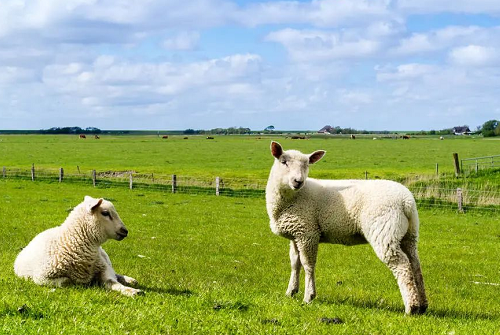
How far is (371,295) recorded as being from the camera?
433 inches

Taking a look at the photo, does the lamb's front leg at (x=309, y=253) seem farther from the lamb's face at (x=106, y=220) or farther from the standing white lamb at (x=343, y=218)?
the lamb's face at (x=106, y=220)

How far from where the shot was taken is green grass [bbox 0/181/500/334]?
24.2 feet

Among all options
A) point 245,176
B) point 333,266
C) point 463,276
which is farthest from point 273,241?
point 245,176

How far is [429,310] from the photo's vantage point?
9.62 meters

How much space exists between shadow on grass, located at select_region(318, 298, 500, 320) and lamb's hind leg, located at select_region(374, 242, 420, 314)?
1.31 feet

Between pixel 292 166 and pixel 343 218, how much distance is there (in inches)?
47.2

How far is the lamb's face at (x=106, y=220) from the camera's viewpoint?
31.7 ft

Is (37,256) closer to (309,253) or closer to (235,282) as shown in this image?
(235,282)

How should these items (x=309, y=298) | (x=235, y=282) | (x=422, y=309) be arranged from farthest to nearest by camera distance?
(x=235, y=282) → (x=309, y=298) → (x=422, y=309)

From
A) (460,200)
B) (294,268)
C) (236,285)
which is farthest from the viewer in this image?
(460,200)

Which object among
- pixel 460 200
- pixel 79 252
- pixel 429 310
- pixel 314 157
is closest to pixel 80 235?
pixel 79 252

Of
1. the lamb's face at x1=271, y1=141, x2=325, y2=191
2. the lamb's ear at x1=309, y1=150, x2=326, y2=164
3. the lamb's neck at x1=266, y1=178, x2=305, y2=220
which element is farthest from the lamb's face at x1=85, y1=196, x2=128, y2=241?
the lamb's ear at x1=309, y1=150, x2=326, y2=164

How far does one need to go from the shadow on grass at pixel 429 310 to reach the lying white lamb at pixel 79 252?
3738 mm

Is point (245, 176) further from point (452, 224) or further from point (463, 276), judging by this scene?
point (463, 276)
